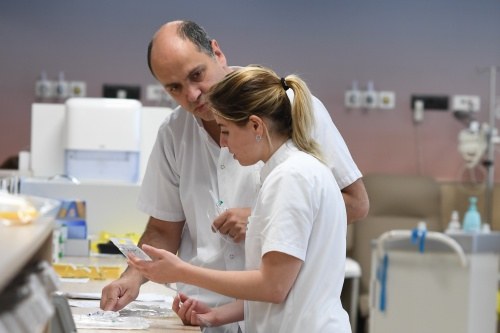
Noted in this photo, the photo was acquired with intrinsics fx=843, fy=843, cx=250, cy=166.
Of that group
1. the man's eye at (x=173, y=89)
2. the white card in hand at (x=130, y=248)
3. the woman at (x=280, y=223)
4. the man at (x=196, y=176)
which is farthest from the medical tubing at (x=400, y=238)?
the white card in hand at (x=130, y=248)

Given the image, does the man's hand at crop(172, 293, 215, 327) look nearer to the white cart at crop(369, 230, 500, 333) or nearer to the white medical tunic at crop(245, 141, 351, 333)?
the white medical tunic at crop(245, 141, 351, 333)

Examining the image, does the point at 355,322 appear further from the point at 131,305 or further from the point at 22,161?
the point at 131,305

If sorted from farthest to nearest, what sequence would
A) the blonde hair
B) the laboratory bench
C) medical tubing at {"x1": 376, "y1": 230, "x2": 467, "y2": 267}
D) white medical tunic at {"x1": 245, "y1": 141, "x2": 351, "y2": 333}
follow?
medical tubing at {"x1": 376, "y1": 230, "x2": 467, "y2": 267} → the laboratory bench → the blonde hair → white medical tunic at {"x1": 245, "y1": 141, "x2": 351, "y2": 333}

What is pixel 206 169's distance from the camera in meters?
2.21

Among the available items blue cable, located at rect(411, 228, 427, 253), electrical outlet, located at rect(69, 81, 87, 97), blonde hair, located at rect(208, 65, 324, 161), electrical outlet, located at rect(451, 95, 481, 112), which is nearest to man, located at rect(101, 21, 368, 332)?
blonde hair, located at rect(208, 65, 324, 161)

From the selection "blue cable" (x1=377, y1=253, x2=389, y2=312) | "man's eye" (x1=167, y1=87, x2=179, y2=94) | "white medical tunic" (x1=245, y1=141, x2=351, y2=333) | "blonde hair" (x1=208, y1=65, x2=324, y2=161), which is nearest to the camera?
"white medical tunic" (x1=245, y1=141, x2=351, y2=333)

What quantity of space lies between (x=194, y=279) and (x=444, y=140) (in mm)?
4766

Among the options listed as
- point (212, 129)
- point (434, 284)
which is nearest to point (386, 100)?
point (434, 284)

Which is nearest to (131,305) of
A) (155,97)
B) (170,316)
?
(170,316)

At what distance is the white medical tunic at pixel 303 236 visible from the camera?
1.63m

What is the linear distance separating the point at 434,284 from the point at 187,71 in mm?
2395

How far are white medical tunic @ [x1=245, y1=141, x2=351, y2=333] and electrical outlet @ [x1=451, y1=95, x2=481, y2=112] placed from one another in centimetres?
462

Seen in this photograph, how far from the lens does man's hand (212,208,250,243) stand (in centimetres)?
197

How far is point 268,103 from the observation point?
1.74 m
